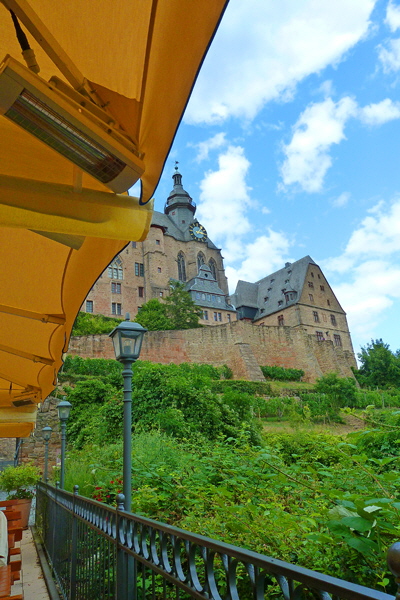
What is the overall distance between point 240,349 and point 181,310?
901 centimetres

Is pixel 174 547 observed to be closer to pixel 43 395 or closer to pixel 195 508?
pixel 195 508

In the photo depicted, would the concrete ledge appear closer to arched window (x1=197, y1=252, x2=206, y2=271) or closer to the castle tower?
arched window (x1=197, y1=252, x2=206, y2=271)

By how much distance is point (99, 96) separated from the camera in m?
1.45

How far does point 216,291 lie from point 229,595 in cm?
4754

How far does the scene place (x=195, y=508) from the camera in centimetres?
353

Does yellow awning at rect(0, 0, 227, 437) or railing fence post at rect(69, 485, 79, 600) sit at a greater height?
yellow awning at rect(0, 0, 227, 437)

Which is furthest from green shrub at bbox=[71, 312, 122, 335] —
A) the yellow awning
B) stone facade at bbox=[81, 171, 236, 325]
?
the yellow awning

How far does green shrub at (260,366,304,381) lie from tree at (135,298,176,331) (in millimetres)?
9439

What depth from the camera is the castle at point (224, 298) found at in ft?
116

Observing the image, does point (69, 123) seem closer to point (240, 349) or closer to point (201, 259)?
point (240, 349)

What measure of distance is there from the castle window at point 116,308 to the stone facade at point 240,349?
42.5 feet

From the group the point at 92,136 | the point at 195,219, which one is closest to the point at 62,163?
the point at 92,136

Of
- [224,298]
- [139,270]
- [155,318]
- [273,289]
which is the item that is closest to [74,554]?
[155,318]

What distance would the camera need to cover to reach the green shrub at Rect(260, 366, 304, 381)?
34.2 metres
